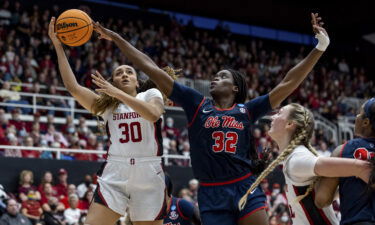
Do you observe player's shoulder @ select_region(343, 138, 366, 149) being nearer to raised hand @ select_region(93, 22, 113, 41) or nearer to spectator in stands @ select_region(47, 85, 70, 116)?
raised hand @ select_region(93, 22, 113, 41)

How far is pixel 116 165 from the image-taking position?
5434 millimetres

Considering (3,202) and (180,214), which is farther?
(3,202)

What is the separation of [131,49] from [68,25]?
3.37 ft

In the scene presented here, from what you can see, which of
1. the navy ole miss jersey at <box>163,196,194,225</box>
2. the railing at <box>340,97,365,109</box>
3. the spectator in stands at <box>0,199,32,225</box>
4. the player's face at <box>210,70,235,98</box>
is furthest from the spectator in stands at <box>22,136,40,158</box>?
the railing at <box>340,97,365,109</box>

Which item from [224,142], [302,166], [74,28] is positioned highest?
[74,28]

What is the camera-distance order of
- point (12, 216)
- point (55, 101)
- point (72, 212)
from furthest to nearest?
point (55, 101) < point (72, 212) < point (12, 216)

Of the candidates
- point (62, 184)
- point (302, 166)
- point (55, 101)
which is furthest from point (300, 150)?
point (55, 101)

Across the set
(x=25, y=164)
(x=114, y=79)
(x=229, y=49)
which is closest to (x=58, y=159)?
(x=25, y=164)

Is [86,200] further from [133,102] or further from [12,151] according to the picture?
[133,102]

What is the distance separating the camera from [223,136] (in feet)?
16.2

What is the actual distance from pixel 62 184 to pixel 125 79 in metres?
7.62

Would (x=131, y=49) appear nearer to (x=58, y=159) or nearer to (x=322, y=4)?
(x=58, y=159)

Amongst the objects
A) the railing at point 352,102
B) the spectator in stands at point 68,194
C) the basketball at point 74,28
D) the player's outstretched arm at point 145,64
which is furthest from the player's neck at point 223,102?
the railing at point 352,102

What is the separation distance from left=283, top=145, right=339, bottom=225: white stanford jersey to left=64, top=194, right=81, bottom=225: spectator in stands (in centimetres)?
792
